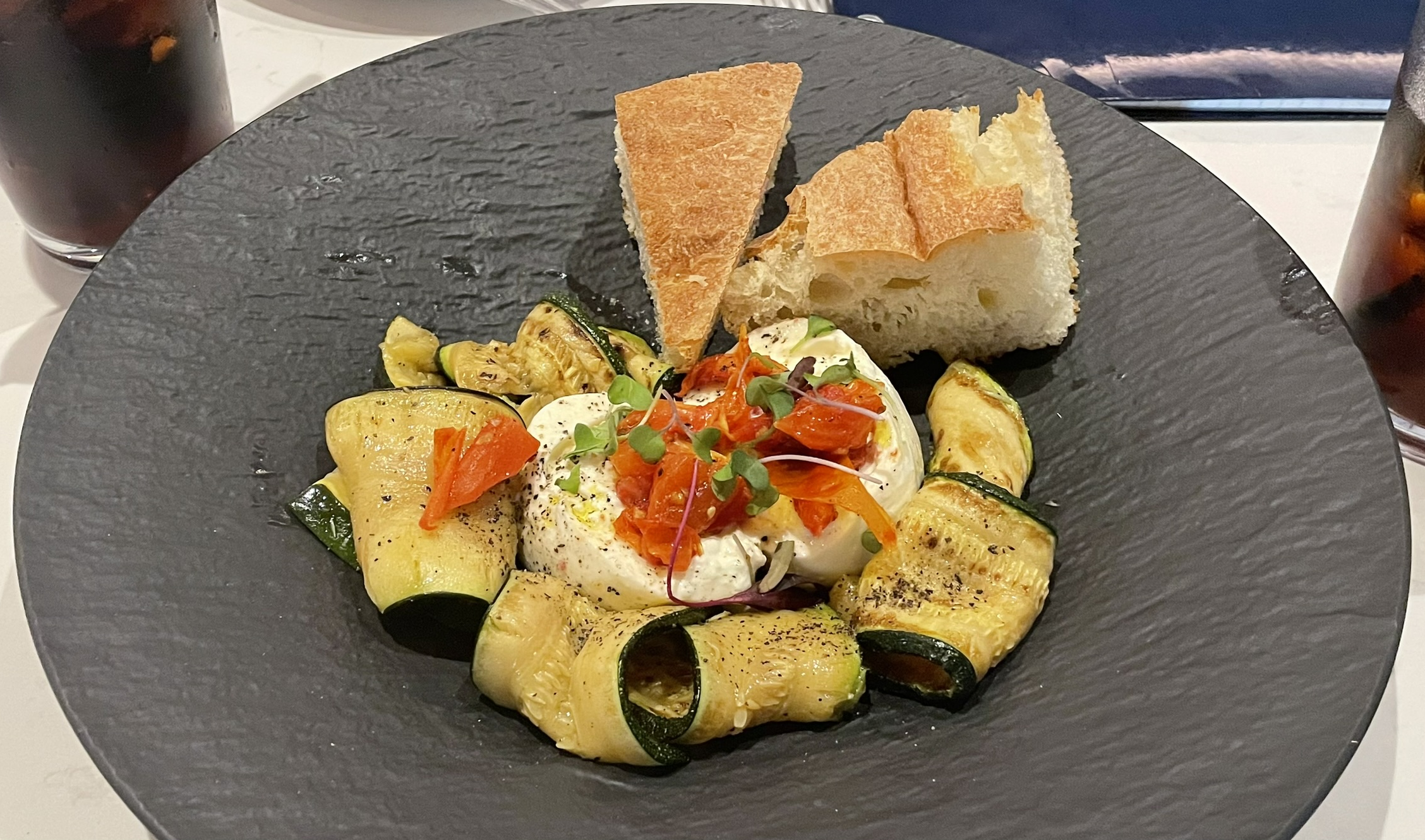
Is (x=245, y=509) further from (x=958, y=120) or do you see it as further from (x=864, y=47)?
(x=864, y=47)

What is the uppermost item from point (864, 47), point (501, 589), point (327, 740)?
point (864, 47)

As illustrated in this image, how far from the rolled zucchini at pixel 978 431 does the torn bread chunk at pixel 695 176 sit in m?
0.44

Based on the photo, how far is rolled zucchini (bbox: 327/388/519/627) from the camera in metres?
1.66

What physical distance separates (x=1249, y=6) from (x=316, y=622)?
8.75ft

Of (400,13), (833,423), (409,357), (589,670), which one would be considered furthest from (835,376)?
(400,13)

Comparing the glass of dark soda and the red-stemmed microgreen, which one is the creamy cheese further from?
the glass of dark soda

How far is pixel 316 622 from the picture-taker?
170 centimetres

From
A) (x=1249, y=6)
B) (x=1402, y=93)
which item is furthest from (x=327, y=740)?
(x=1249, y=6)

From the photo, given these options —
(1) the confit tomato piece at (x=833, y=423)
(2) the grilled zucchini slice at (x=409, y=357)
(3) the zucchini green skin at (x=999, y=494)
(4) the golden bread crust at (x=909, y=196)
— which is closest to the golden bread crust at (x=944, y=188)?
(4) the golden bread crust at (x=909, y=196)

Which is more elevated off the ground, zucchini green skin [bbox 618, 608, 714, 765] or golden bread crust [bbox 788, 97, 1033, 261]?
golden bread crust [bbox 788, 97, 1033, 261]

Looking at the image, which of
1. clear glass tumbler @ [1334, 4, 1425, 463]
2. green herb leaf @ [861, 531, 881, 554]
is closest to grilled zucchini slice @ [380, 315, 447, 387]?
green herb leaf @ [861, 531, 881, 554]

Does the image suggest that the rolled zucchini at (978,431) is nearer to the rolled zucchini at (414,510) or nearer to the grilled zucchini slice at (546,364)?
the grilled zucchini slice at (546,364)

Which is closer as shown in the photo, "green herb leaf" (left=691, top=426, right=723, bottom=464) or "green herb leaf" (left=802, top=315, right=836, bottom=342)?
"green herb leaf" (left=691, top=426, right=723, bottom=464)

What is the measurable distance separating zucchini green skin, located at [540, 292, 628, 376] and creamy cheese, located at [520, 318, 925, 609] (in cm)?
12
